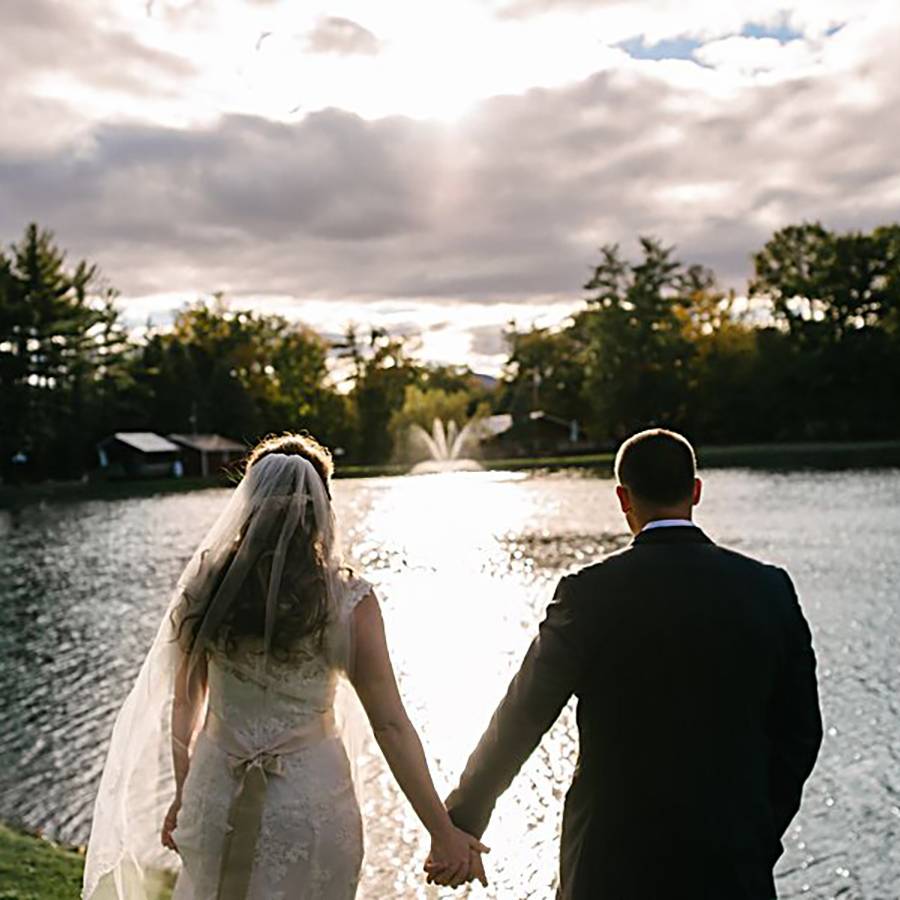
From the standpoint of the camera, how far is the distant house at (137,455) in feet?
227

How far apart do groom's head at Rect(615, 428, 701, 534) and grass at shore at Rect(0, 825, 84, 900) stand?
15.1 feet

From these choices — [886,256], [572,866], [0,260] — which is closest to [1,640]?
[572,866]

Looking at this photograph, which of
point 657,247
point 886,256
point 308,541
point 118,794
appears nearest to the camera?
point 308,541

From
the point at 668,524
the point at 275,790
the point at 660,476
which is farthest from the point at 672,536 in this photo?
the point at 275,790

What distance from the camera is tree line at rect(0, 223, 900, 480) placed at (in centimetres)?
6669

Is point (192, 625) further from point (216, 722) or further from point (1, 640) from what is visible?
point (1, 640)

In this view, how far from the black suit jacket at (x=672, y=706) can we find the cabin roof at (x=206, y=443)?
67.7 metres

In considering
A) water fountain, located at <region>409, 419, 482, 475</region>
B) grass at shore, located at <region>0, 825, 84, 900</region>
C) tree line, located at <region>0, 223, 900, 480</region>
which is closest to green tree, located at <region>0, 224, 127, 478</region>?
tree line, located at <region>0, 223, 900, 480</region>

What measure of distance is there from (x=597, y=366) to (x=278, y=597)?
76.0 m

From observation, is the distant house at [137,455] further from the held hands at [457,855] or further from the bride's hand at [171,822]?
the held hands at [457,855]

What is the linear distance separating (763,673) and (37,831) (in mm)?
7203

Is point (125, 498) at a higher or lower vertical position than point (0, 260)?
lower

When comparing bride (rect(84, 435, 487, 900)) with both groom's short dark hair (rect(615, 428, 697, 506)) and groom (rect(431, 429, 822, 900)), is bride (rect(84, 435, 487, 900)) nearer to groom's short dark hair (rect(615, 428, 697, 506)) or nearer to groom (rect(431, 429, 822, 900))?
groom (rect(431, 429, 822, 900))

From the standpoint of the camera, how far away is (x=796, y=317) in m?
77.2
